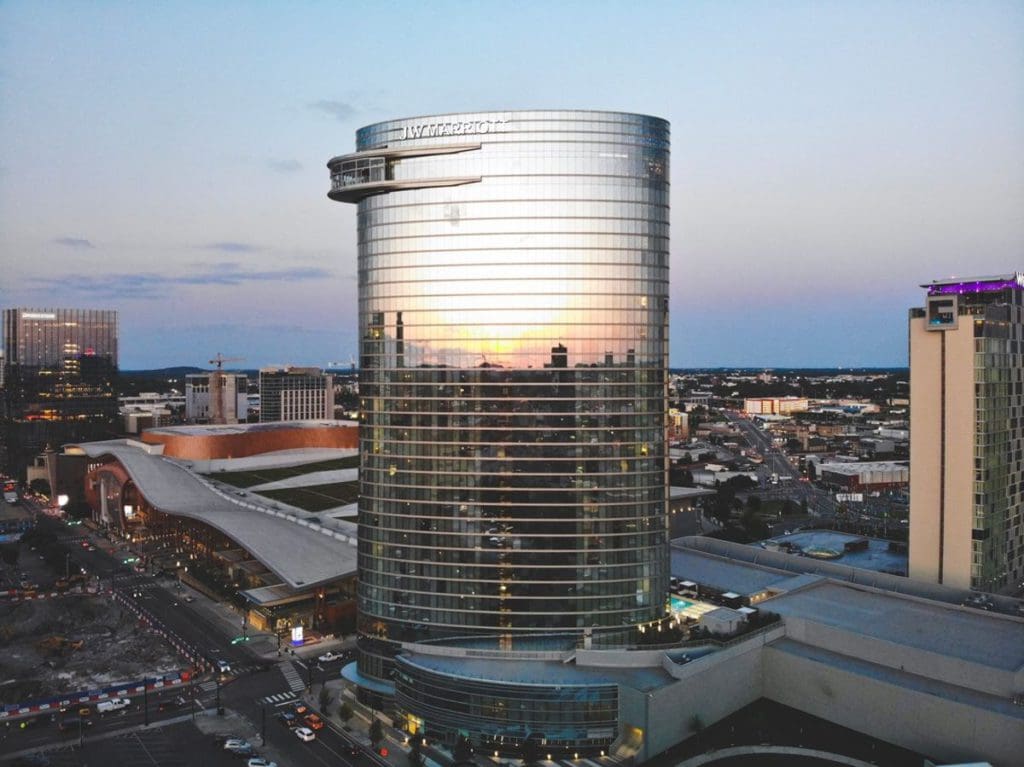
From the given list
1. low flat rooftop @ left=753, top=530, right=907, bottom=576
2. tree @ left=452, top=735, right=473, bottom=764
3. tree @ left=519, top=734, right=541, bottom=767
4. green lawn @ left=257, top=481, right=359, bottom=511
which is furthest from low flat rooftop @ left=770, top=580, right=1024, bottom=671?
green lawn @ left=257, top=481, right=359, bottom=511

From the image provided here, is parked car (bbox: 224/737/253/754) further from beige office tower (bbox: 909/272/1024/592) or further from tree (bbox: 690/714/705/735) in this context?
beige office tower (bbox: 909/272/1024/592)

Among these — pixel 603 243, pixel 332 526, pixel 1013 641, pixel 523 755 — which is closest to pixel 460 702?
pixel 523 755

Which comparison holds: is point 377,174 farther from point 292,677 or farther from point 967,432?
point 967,432

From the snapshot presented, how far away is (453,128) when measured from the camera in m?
90.3

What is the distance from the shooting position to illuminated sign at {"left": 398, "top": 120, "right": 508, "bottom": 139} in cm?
8956

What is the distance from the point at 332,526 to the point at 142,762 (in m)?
65.1

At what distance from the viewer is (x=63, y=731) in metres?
87.6

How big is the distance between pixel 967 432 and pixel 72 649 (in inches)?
4847

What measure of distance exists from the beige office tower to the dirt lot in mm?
100828

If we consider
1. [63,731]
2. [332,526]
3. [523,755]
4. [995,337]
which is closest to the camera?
[523,755]

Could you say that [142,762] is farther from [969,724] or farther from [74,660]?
[969,724]

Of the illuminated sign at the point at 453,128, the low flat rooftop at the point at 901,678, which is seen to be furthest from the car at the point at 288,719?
the illuminated sign at the point at 453,128

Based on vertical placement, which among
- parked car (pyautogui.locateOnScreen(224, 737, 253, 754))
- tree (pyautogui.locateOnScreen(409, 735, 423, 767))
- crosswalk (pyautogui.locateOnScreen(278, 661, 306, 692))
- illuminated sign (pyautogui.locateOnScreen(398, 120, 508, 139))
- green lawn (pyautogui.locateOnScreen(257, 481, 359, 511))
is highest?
illuminated sign (pyautogui.locateOnScreen(398, 120, 508, 139))

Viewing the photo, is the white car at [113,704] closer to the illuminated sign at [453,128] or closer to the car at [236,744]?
the car at [236,744]
